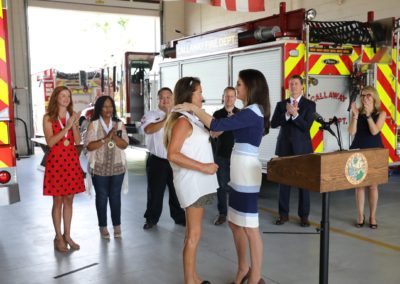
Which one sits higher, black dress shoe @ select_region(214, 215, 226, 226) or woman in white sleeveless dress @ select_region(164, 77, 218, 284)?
woman in white sleeveless dress @ select_region(164, 77, 218, 284)

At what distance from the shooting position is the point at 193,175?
3262mm

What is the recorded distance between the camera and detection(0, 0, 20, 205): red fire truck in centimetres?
415

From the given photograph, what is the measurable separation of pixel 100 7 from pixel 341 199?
1096 centimetres

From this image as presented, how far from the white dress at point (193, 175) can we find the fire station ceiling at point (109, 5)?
12.4m

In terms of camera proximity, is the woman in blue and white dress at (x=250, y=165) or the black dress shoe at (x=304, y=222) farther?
the black dress shoe at (x=304, y=222)

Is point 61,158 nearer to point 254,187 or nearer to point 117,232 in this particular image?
point 117,232

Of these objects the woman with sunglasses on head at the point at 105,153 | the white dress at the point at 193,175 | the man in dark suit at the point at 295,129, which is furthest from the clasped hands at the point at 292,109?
the white dress at the point at 193,175

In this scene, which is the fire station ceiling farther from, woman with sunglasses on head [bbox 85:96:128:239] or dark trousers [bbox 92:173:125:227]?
dark trousers [bbox 92:173:125:227]

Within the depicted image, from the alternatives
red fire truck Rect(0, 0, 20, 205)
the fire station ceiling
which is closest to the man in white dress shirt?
red fire truck Rect(0, 0, 20, 205)

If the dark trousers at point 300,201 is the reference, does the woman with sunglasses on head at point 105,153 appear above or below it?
above

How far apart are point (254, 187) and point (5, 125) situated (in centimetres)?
231

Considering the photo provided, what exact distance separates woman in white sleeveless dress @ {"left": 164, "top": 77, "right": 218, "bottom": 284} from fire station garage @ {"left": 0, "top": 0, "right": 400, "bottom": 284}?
0.07 ft

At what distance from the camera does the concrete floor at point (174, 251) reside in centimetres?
401

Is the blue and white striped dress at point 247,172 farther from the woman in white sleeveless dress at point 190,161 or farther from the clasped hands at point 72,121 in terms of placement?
the clasped hands at point 72,121
